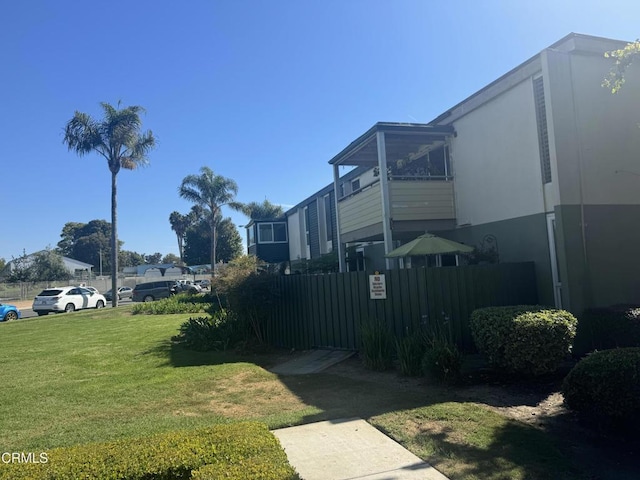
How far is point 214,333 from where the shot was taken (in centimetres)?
1151

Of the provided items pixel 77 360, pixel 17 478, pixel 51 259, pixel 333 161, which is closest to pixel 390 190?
pixel 333 161

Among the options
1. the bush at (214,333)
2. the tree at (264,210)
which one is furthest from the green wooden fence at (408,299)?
the tree at (264,210)

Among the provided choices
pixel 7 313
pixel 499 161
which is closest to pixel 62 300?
pixel 7 313

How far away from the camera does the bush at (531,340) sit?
20.8 ft

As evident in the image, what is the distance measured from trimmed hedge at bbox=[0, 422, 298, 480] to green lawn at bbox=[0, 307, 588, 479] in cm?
156

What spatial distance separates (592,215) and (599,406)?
5.76m

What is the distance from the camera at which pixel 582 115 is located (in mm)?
9453

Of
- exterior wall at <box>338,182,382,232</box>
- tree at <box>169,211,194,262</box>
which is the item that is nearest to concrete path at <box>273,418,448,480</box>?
exterior wall at <box>338,182,382,232</box>

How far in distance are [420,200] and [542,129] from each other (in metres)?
3.60

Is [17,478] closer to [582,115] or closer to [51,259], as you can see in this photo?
[582,115]

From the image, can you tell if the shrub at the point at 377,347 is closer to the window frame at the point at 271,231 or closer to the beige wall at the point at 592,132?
the beige wall at the point at 592,132

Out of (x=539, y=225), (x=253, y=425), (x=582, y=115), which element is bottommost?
(x=253, y=425)

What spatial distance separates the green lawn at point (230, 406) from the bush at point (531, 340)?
1.05 meters

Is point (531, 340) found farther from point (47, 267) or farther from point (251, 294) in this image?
point (47, 267)
